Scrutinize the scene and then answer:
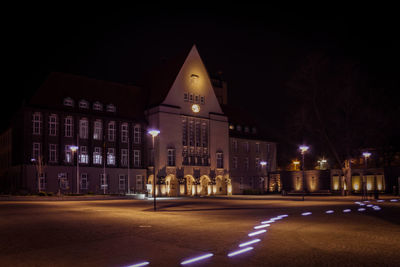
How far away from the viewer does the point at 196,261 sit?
30.1 feet

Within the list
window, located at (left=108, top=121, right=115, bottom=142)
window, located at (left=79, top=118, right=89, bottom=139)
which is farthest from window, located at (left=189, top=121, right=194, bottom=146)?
window, located at (left=79, top=118, right=89, bottom=139)

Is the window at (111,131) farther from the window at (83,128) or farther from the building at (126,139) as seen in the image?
the window at (83,128)

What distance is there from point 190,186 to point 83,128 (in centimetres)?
1755

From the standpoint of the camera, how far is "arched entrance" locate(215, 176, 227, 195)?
64.9 m

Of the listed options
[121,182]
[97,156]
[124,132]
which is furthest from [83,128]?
[121,182]

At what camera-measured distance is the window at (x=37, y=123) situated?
5028 cm

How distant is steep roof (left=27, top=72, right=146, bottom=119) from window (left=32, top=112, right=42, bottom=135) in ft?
4.13

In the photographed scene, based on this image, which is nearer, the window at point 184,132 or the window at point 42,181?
the window at point 42,181

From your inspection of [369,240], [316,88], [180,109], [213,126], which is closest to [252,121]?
[213,126]

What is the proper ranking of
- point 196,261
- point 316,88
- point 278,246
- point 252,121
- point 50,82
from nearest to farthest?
point 196,261 → point 278,246 → point 316,88 → point 50,82 → point 252,121

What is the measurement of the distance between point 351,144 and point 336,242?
40079 millimetres

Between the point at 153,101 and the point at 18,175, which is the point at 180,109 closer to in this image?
the point at 153,101

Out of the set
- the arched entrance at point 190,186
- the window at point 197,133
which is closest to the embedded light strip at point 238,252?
the arched entrance at point 190,186

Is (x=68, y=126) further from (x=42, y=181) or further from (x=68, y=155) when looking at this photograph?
(x=42, y=181)
